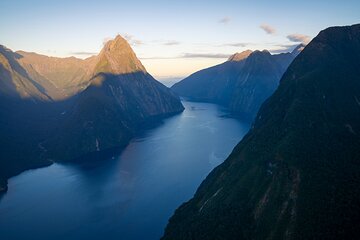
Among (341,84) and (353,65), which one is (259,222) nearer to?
(341,84)

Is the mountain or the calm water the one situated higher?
the mountain

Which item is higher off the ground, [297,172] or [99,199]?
[297,172]

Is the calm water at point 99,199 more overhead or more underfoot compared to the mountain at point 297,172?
more underfoot

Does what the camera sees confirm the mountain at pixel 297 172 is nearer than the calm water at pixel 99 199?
Yes

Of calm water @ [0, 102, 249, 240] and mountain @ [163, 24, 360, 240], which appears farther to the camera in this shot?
calm water @ [0, 102, 249, 240]
